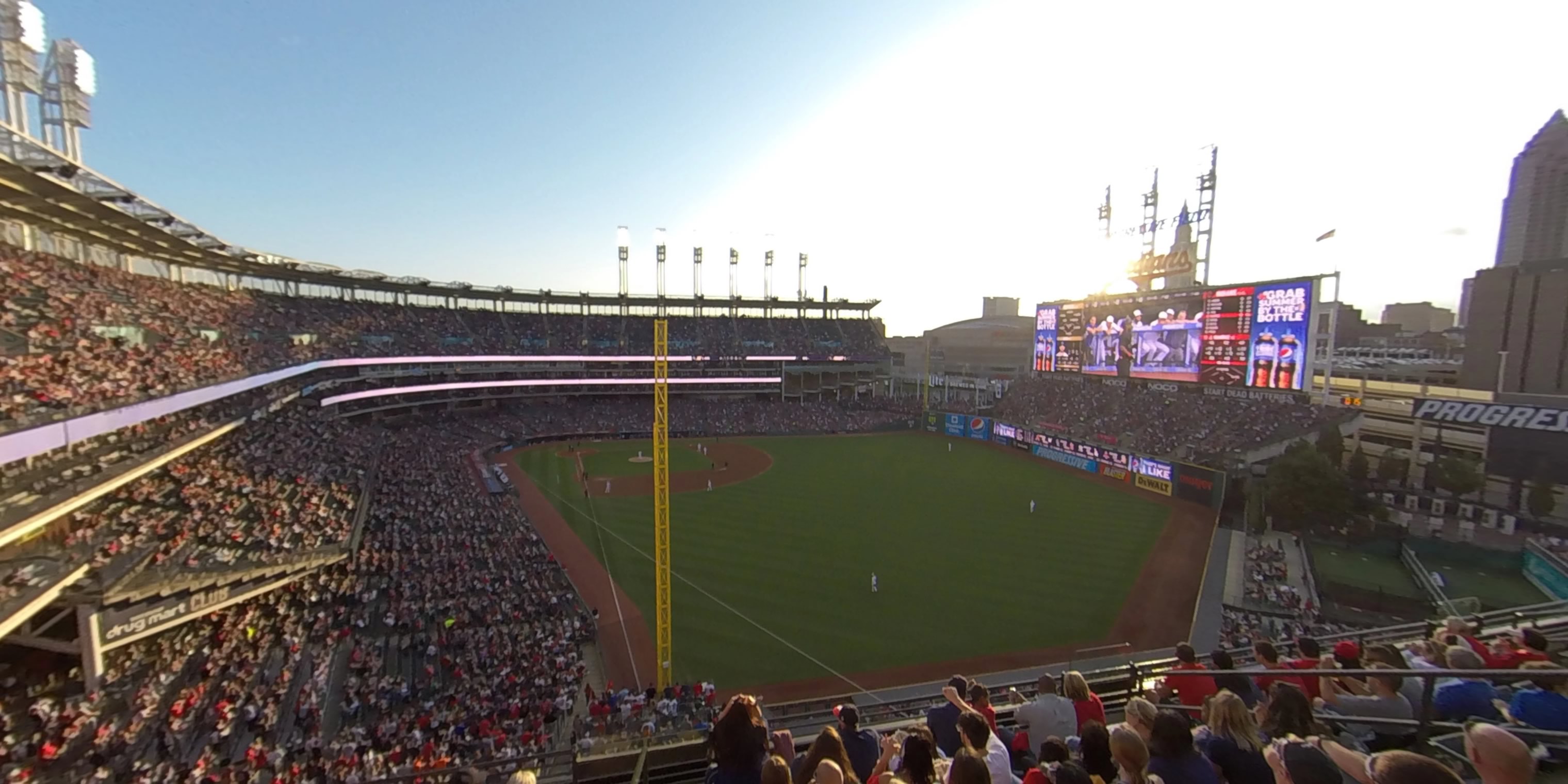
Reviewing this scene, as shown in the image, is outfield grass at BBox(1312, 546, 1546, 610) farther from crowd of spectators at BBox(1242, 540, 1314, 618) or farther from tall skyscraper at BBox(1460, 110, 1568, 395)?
tall skyscraper at BBox(1460, 110, 1568, 395)

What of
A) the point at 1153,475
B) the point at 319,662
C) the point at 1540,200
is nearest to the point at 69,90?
the point at 319,662

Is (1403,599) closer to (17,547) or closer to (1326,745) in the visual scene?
(1326,745)

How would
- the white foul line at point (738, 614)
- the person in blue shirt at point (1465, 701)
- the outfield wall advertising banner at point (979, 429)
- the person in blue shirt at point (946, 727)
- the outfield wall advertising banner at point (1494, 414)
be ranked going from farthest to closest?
the outfield wall advertising banner at point (979, 429), the outfield wall advertising banner at point (1494, 414), the white foul line at point (738, 614), the person in blue shirt at point (946, 727), the person in blue shirt at point (1465, 701)

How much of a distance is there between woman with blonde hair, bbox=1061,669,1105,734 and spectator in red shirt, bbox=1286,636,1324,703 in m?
1.84

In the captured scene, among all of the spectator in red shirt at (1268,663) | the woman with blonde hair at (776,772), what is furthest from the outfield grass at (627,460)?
the woman with blonde hair at (776,772)

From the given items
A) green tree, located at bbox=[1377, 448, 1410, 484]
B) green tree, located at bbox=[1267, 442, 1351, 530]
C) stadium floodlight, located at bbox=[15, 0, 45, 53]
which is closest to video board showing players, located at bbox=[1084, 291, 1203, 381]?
green tree, located at bbox=[1377, 448, 1410, 484]

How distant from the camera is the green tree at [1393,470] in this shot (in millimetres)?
27734

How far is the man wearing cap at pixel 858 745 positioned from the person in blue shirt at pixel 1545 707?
14.4ft

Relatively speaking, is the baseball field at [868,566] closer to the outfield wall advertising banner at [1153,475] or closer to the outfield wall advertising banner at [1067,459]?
Answer: the outfield wall advertising banner at [1067,459]

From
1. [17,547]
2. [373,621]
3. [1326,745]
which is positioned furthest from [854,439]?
[1326,745]

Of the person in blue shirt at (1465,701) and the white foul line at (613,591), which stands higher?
the person in blue shirt at (1465,701)

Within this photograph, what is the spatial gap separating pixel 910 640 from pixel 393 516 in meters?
19.0

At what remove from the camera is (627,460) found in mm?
42375

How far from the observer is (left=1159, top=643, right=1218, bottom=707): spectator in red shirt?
245 inches
